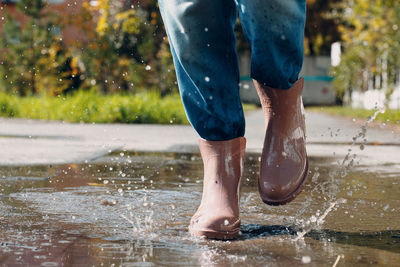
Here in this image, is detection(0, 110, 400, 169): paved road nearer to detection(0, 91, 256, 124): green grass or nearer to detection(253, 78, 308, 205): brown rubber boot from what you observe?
detection(0, 91, 256, 124): green grass

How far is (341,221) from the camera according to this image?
2.48 metres

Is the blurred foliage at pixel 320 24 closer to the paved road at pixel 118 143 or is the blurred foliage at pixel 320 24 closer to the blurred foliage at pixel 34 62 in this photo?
the blurred foliage at pixel 34 62

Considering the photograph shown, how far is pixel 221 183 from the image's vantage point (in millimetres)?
2379

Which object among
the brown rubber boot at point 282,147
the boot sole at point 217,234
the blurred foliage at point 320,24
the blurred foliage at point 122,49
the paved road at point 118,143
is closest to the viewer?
the boot sole at point 217,234

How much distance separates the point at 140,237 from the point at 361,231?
0.66m

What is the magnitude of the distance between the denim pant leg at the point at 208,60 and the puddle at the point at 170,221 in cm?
33

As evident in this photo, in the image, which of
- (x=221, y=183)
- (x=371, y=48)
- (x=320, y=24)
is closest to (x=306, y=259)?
(x=221, y=183)

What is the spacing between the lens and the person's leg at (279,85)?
2.30 meters

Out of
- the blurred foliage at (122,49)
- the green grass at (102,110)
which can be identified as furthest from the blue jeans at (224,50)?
the blurred foliage at (122,49)

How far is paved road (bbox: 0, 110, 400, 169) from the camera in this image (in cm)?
471

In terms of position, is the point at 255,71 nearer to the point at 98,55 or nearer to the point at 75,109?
the point at 75,109

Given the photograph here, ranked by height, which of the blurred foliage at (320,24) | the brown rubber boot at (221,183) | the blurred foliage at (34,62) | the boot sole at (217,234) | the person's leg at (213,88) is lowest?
the boot sole at (217,234)

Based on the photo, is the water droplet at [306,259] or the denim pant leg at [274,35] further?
the denim pant leg at [274,35]

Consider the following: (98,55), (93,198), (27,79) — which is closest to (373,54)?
(98,55)
